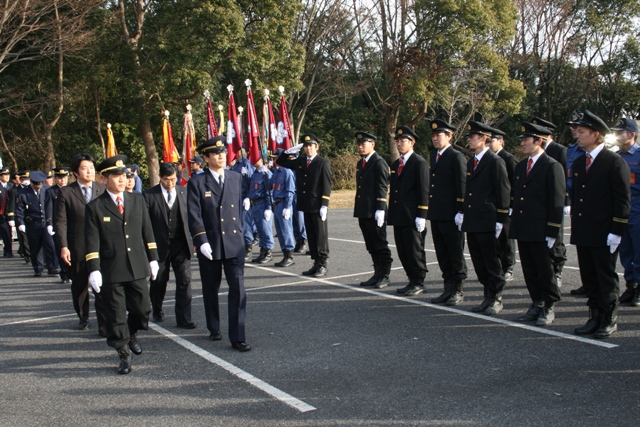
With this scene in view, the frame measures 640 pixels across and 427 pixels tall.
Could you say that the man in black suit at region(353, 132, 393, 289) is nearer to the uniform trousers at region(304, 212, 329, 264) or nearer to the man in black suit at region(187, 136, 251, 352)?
the uniform trousers at region(304, 212, 329, 264)

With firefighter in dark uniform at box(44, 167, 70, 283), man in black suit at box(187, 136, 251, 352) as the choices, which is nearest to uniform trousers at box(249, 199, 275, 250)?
firefighter in dark uniform at box(44, 167, 70, 283)

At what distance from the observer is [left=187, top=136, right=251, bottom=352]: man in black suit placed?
6359 millimetres

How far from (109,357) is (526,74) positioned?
43.2 meters

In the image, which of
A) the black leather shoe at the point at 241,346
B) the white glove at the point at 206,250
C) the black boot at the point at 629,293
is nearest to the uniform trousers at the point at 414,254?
the black boot at the point at 629,293

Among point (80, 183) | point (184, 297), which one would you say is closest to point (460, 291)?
point (184, 297)

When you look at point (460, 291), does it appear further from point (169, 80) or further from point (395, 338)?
point (169, 80)

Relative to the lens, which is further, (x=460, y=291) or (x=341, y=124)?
(x=341, y=124)

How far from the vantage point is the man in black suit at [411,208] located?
8547 mm

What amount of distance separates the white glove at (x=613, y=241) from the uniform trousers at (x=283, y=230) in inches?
250

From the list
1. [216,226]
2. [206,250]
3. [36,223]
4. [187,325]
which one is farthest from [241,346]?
[36,223]

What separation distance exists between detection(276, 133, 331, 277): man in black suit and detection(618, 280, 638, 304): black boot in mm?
4488

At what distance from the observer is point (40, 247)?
40.1ft

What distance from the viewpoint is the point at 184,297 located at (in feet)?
24.1

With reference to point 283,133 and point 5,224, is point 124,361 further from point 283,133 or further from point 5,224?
point 5,224
